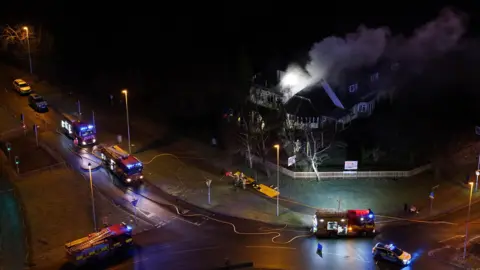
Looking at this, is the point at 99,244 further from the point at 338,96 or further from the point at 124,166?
the point at 338,96

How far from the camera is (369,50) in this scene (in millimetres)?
65500

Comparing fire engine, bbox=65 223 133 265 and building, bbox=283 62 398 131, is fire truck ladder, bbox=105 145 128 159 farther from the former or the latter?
building, bbox=283 62 398 131

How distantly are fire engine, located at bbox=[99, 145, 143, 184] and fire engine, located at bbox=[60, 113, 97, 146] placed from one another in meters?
5.32

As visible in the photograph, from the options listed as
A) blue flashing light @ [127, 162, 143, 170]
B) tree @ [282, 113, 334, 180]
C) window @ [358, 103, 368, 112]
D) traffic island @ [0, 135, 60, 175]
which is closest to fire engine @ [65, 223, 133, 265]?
blue flashing light @ [127, 162, 143, 170]

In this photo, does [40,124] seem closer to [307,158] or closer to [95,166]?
[95,166]

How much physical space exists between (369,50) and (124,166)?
32476mm

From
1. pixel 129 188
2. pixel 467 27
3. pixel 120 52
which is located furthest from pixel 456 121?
pixel 120 52

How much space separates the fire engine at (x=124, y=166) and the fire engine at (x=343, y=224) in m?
16.9

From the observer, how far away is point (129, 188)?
50.0 meters

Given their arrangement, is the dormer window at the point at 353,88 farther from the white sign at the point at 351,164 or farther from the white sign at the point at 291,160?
the white sign at the point at 291,160

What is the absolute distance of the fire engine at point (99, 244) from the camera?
38000mm

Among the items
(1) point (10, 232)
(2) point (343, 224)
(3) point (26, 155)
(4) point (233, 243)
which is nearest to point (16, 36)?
(3) point (26, 155)

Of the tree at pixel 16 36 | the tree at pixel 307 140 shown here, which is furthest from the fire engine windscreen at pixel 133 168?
the tree at pixel 16 36

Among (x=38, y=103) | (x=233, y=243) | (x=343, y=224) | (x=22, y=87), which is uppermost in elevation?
(x=22, y=87)
